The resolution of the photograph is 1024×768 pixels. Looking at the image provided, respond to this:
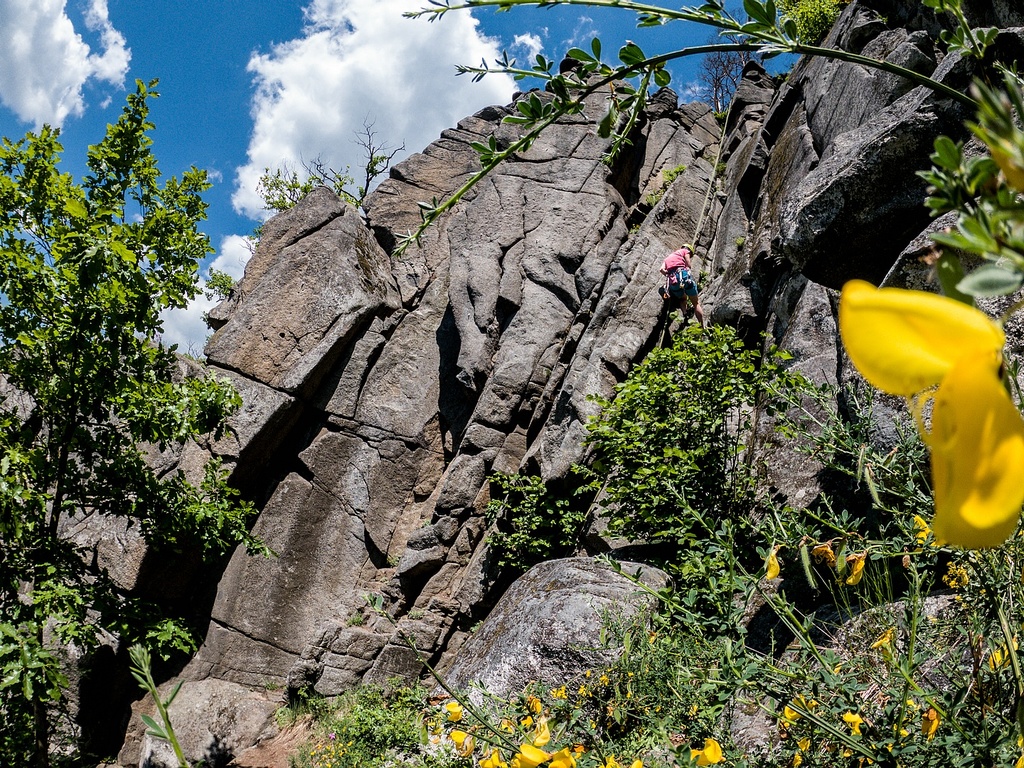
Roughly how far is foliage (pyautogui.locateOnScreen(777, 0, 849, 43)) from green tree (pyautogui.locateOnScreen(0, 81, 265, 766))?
11.4 metres

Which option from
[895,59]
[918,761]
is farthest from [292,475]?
[918,761]

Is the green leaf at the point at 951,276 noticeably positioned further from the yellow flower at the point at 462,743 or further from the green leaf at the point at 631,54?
the yellow flower at the point at 462,743

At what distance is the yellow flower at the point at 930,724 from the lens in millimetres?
1308

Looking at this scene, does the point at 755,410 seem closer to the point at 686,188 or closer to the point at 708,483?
the point at 708,483

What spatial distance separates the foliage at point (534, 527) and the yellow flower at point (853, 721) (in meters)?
6.52

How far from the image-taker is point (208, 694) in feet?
29.8

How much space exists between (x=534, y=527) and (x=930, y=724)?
6958 mm

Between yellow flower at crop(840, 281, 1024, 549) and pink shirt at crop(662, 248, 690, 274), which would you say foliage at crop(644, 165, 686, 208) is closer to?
pink shirt at crop(662, 248, 690, 274)

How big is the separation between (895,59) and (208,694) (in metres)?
11.1

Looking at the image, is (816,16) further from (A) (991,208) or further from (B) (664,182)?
(A) (991,208)

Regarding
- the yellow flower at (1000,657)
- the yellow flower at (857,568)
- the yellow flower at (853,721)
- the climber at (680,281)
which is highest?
the climber at (680,281)

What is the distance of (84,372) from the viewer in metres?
4.54

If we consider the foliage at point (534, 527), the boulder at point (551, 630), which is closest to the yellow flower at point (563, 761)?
the boulder at point (551, 630)

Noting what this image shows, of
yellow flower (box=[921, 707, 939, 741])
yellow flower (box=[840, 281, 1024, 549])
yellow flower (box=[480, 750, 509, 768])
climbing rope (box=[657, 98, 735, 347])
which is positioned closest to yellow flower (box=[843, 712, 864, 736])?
yellow flower (box=[921, 707, 939, 741])
